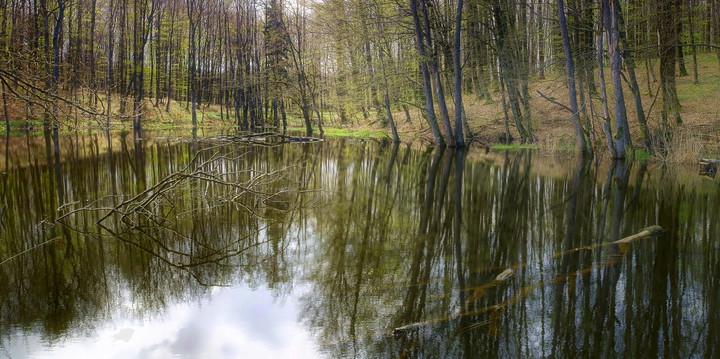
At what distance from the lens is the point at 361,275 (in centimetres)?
553

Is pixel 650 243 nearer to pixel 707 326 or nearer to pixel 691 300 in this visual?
pixel 691 300

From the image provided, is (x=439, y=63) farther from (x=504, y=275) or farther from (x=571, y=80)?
(x=504, y=275)

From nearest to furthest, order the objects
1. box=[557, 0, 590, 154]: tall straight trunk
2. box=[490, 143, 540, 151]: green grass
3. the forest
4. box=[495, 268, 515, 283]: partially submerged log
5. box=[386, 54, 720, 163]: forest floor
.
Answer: box=[495, 268, 515, 283]: partially submerged log, the forest, box=[386, 54, 720, 163]: forest floor, box=[557, 0, 590, 154]: tall straight trunk, box=[490, 143, 540, 151]: green grass

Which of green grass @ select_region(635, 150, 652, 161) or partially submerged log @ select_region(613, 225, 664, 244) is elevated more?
green grass @ select_region(635, 150, 652, 161)

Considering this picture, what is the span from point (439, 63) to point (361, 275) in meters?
21.1

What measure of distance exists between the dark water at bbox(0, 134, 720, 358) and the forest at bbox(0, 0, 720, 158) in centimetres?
→ 173

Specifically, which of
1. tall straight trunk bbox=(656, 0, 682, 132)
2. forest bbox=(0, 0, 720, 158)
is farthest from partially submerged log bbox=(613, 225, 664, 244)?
tall straight trunk bbox=(656, 0, 682, 132)

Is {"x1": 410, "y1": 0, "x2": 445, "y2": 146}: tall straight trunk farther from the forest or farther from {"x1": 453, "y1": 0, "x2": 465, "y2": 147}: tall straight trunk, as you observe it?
{"x1": 453, "y1": 0, "x2": 465, "y2": 147}: tall straight trunk

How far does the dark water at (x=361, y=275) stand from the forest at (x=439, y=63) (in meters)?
1.73

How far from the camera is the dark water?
403cm

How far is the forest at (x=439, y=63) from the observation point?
1528cm

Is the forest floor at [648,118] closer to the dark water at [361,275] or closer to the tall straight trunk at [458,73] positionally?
the tall straight trunk at [458,73]

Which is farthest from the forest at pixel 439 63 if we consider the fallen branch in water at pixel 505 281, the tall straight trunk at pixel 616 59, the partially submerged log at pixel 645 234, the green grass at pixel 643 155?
the partially submerged log at pixel 645 234

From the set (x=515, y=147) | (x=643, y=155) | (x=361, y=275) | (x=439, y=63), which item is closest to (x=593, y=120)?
(x=643, y=155)
